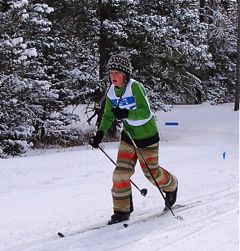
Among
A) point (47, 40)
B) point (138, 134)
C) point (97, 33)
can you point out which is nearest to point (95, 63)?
point (97, 33)

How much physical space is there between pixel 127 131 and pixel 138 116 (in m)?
0.32

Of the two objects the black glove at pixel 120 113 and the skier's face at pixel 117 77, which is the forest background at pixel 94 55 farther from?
the black glove at pixel 120 113

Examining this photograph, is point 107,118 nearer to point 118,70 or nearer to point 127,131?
point 127,131

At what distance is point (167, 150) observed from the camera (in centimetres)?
1103

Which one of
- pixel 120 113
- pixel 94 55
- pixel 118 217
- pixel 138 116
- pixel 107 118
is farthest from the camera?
pixel 94 55

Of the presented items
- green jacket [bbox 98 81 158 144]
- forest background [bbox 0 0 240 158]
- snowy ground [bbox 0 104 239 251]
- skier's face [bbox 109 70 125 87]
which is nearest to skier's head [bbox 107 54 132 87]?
skier's face [bbox 109 70 125 87]

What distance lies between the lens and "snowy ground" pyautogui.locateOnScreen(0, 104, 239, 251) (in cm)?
441

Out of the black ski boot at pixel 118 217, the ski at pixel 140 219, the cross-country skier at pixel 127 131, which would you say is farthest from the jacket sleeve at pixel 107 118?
the ski at pixel 140 219

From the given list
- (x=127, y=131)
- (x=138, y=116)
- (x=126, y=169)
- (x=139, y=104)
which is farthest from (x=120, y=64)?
(x=126, y=169)

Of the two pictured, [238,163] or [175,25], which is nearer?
[238,163]

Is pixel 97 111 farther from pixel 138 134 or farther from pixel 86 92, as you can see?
pixel 138 134

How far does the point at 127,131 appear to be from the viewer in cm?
520

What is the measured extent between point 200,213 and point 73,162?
4.04 m

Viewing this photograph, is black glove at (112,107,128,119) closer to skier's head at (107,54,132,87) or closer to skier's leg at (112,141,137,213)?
skier's head at (107,54,132,87)
